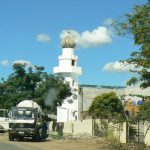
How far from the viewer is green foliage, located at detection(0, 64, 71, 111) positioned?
6147 cm

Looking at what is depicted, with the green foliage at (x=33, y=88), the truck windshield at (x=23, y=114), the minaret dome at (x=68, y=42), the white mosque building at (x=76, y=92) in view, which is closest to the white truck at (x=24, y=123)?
the truck windshield at (x=23, y=114)

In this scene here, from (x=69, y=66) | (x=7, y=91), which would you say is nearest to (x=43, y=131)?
(x=7, y=91)

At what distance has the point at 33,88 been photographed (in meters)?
65.1

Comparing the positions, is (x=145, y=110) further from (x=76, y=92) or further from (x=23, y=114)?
(x=76, y=92)

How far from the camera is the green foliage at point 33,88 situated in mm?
61469

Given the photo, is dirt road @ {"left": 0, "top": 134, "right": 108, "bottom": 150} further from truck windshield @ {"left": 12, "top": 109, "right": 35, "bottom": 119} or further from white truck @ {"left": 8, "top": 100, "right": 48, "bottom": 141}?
truck windshield @ {"left": 12, "top": 109, "right": 35, "bottom": 119}

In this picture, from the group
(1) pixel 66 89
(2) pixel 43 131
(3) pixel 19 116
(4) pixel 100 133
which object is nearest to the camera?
(3) pixel 19 116

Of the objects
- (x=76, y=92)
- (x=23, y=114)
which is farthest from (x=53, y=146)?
(x=76, y=92)

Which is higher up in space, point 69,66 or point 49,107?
point 69,66

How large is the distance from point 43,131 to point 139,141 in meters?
11.4

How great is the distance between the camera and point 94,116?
49812 mm

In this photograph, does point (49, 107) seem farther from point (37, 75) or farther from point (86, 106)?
point (86, 106)

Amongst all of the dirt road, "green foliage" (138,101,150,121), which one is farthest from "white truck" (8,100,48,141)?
"green foliage" (138,101,150,121)

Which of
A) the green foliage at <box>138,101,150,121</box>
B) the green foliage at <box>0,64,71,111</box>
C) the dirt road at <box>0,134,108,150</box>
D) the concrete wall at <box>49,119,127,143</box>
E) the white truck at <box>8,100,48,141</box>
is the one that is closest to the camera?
the green foliage at <box>138,101,150,121</box>
